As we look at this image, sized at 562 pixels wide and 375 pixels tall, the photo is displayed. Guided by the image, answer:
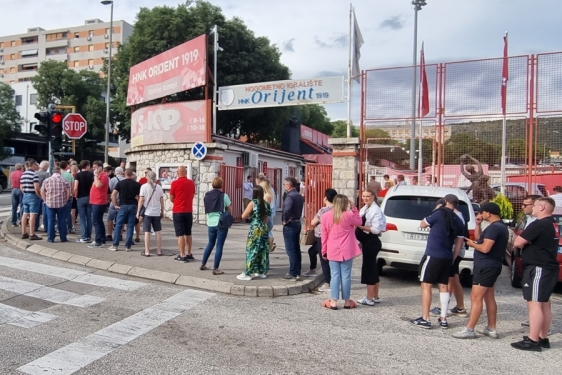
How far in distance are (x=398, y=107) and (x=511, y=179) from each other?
359 cm

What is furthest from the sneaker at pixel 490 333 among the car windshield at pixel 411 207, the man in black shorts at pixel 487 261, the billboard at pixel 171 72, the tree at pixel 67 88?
the tree at pixel 67 88

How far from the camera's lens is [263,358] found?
4488mm

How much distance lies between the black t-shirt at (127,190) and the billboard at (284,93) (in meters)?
6.02

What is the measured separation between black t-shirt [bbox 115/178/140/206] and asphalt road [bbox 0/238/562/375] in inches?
88.8

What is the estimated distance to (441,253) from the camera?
18.4 ft

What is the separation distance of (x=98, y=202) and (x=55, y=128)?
11.1 feet

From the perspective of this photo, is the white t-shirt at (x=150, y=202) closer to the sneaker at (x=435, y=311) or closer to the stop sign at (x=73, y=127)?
the sneaker at (x=435, y=311)

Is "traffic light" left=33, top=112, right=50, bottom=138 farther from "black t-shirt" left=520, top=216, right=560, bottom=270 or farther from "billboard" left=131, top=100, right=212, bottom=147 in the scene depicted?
"black t-shirt" left=520, top=216, right=560, bottom=270

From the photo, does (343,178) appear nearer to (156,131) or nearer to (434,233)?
(434,233)

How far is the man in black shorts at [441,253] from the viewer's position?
18.4ft

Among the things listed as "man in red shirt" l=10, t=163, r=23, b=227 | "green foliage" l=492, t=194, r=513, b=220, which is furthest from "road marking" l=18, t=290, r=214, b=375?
"green foliage" l=492, t=194, r=513, b=220

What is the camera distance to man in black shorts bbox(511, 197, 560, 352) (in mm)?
4980

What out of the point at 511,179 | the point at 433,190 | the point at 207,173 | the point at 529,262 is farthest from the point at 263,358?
the point at 207,173

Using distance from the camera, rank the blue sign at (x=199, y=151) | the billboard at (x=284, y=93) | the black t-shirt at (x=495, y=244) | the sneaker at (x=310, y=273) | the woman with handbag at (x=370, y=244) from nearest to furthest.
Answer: the black t-shirt at (x=495, y=244) < the woman with handbag at (x=370, y=244) < the sneaker at (x=310, y=273) < the billboard at (x=284, y=93) < the blue sign at (x=199, y=151)
